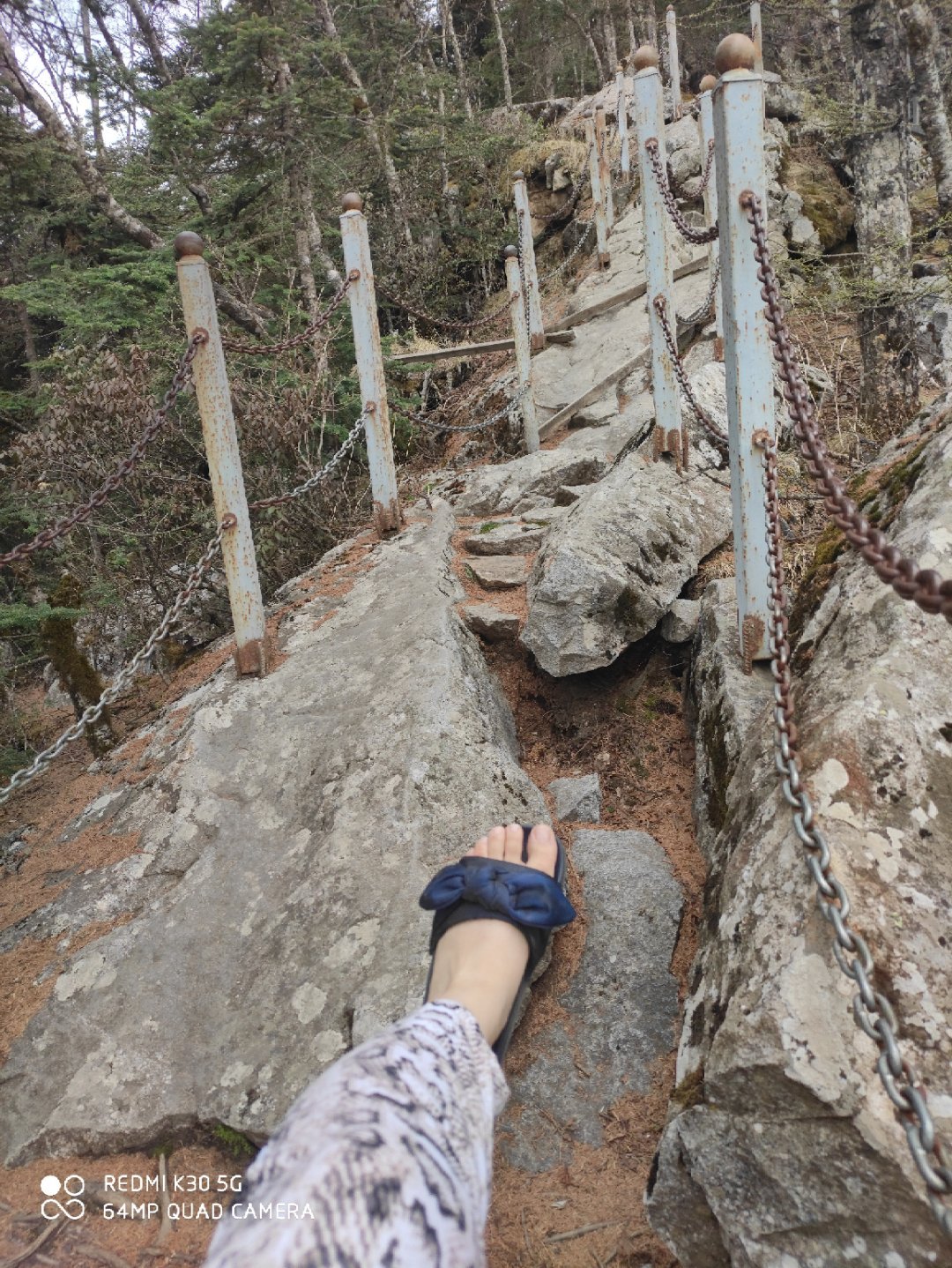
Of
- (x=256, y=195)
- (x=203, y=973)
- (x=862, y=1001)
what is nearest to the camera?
(x=862, y=1001)

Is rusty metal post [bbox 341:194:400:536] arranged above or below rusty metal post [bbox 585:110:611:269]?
below

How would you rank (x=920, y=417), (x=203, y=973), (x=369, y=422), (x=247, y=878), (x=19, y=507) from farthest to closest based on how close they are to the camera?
(x=19, y=507), (x=369, y=422), (x=920, y=417), (x=247, y=878), (x=203, y=973)

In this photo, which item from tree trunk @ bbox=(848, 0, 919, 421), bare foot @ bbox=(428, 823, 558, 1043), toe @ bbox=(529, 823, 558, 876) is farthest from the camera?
tree trunk @ bbox=(848, 0, 919, 421)

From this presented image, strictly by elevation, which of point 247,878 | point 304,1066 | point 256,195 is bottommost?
point 304,1066

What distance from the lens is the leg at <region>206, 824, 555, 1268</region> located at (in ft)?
3.05

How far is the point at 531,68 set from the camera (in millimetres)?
19656

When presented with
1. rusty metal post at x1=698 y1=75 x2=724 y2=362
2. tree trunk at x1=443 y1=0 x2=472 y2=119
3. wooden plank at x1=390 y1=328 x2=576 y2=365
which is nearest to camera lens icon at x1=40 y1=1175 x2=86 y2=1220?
rusty metal post at x1=698 y1=75 x2=724 y2=362

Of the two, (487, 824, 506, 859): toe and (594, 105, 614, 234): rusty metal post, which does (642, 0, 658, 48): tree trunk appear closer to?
(594, 105, 614, 234): rusty metal post

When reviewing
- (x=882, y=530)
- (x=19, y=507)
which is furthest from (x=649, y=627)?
(x=19, y=507)

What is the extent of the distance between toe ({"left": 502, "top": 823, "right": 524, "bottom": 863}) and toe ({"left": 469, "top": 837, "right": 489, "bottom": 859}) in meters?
0.05

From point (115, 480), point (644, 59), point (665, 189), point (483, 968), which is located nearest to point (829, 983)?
point (483, 968)

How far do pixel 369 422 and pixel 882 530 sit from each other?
9.62 ft

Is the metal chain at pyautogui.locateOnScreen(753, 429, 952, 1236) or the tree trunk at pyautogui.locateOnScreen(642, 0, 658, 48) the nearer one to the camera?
the metal chain at pyautogui.locateOnScreen(753, 429, 952, 1236)

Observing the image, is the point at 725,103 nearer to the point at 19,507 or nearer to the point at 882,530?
the point at 882,530
